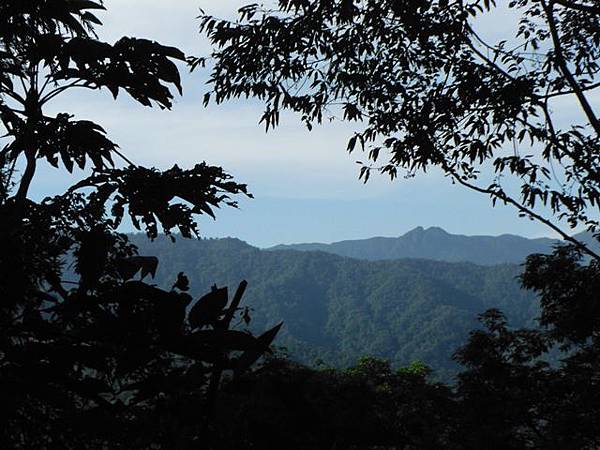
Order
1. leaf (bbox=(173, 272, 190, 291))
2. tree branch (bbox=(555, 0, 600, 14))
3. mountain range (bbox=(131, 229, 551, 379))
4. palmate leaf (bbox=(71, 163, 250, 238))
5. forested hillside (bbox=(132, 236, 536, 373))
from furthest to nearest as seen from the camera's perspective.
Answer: forested hillside (bbox=(132, 236, 536, 373)), mountain range (bbox=(131, 229, 551, 379)), tree branch (bbox=(555, 0, 600, 14)), palmate leaf (bbox=(71, 163, 250, 238)), leaf (bbox=(173, 272, 190, 291))

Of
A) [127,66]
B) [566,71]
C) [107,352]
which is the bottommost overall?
[107,352]

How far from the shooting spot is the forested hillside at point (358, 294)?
13550 centimetres

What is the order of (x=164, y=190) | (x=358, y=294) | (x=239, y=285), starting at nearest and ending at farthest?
1. (x=239, y=285)
2. (x=164, y=190)
3. (x=358, y=294)

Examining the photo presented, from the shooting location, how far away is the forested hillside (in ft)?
445

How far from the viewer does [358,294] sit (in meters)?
169

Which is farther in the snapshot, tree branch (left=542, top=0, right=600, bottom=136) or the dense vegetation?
tree branch (left=542, top=0, right=600, bottom=136)

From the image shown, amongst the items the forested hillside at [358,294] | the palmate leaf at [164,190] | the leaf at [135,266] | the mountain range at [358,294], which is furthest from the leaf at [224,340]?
the mountain range at [358,294]

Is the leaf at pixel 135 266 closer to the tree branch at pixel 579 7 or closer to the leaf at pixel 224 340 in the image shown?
the leaf at pixel 224 340

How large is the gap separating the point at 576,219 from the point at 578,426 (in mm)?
5619

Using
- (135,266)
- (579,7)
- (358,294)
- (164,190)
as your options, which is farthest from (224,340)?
(358,294)

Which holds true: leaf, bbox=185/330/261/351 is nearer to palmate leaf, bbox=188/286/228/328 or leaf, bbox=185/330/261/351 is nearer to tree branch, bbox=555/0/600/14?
palmate leaf, bbox=188/286/228/328

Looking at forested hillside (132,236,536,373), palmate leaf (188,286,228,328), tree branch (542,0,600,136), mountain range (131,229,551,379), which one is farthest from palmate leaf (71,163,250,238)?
mountain range (131,229,551,379)

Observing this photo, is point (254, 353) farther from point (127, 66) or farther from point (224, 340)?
point (127, 66)

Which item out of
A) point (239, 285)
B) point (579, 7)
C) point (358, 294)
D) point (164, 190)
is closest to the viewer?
point (239, 285)
